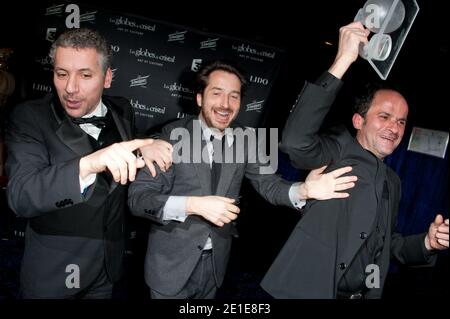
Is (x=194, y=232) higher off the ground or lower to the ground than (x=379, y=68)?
lower

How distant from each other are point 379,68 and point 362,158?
47 centimetres

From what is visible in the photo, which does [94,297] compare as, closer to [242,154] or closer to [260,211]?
[242,154]

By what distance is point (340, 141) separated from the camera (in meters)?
1.84

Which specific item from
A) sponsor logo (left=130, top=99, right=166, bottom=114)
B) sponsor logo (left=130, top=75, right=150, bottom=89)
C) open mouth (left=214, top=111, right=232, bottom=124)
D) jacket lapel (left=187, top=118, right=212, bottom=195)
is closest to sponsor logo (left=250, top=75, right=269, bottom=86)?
sponsor logo (left=130, top=99, right=166, bottom=114)

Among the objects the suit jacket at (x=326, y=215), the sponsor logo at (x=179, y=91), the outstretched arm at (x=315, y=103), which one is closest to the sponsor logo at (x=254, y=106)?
the sponsor logo at (x=179, y=91)

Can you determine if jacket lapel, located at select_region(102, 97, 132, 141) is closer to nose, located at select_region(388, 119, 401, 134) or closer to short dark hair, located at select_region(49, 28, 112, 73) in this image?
short dark hair, located at select_region(49, 28, 112, 73)

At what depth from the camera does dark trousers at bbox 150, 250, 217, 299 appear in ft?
6.41

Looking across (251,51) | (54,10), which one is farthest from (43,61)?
(251,51)

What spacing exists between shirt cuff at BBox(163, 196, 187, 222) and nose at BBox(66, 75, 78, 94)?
2.35ft

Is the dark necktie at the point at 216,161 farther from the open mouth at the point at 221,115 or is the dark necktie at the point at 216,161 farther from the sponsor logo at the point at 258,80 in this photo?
the sponsor logo at the point at 258,80

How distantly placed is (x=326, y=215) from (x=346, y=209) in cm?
11

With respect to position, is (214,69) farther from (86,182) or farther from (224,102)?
(86,182)

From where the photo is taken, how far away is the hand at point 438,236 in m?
1.83

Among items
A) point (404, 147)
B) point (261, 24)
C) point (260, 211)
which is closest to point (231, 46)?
point (261, 24)
